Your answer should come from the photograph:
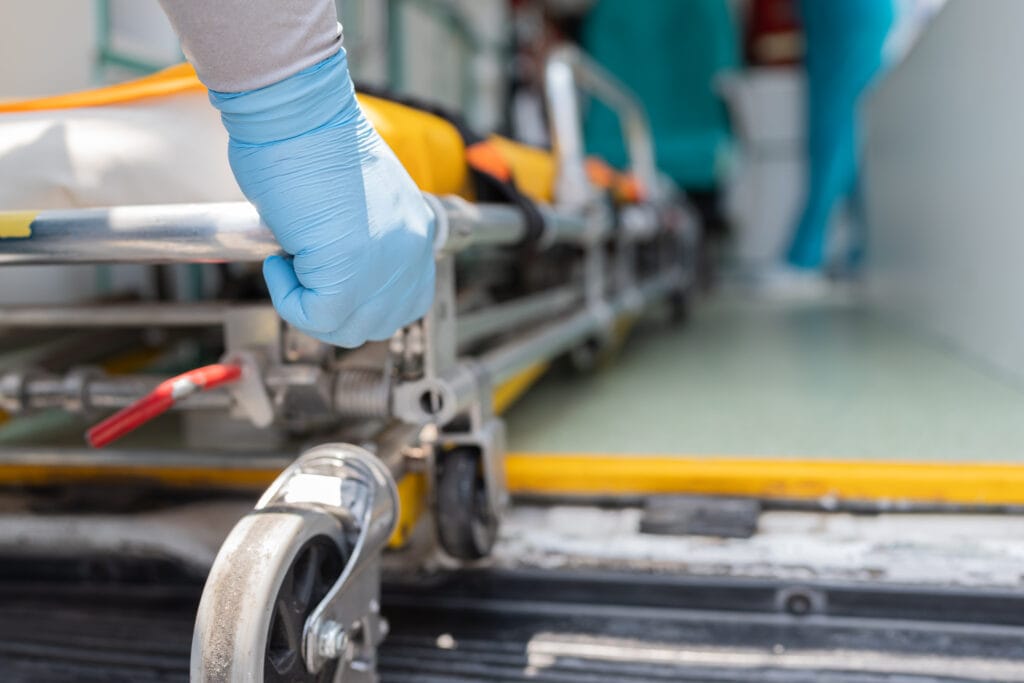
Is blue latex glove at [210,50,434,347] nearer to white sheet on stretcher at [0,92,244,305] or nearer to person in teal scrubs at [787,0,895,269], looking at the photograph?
white sheet on stretcher at [0,92,244,305]

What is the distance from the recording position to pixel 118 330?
5.99 feet

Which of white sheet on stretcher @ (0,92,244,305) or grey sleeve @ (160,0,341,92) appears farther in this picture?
white sheet on stretcher @ (0,92,244,305)

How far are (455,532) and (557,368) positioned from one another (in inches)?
62.9

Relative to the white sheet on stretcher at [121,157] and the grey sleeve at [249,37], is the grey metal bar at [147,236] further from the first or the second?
the grey sleeve at [249,37]

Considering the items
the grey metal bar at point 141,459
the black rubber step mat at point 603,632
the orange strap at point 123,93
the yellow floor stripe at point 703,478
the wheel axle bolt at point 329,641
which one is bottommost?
the black rubber step mat at point 603,632

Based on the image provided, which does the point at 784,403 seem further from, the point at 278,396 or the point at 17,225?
the point at 17,225

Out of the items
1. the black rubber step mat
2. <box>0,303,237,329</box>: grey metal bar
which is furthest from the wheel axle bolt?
<box>0,303,237,329</box>: grey metal bar

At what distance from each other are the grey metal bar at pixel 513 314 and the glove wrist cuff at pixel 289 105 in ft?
1.88

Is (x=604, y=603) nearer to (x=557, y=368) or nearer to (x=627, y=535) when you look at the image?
(x=627, y=535)

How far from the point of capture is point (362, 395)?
108 centimetres

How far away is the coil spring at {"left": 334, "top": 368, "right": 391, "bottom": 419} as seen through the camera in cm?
108

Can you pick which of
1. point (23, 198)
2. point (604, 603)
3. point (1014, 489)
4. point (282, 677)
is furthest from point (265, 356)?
point (1014, 489)

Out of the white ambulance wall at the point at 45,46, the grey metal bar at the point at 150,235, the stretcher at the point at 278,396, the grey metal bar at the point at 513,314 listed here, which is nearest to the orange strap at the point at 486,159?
the stretcher at the point at 278,396

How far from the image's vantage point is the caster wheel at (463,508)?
112cm
